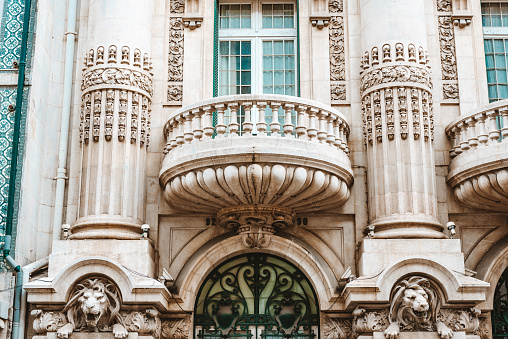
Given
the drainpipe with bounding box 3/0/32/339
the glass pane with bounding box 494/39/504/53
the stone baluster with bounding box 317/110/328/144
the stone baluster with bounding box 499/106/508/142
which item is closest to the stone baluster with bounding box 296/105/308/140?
the stone baluster with bounding box 317/110/328/144

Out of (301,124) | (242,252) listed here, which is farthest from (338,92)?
(242,252)

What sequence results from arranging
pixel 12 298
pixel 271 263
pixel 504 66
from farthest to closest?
1. pixel 504 66
2. pixel 271 263
3. pixel 12 298

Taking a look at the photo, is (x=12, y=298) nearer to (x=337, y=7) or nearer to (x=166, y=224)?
(x=166, y=224)

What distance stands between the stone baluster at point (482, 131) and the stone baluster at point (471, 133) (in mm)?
121

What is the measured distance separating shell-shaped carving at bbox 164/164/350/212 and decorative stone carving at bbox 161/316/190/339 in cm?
224

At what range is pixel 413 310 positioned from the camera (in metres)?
15.1

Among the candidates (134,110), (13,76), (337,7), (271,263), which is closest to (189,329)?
(271,263)

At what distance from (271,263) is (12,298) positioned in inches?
196

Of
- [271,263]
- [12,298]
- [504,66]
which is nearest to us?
[12,298]

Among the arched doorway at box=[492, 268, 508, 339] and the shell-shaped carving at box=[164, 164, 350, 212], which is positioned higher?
the shell-shaped carving at box=[164, 164, 350, 212]

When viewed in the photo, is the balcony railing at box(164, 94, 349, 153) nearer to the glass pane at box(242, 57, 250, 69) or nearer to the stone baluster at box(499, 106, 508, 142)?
the glass pane at box(242, 57, 250, 69)

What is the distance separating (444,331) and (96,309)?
19.9ft

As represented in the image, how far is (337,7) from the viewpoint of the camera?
60.9 ft

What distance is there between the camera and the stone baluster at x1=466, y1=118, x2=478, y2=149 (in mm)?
16609
